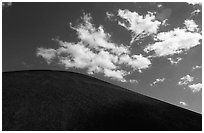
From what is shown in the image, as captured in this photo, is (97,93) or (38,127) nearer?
(38,127)

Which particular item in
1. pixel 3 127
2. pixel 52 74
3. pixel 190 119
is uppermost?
pixel 52 74

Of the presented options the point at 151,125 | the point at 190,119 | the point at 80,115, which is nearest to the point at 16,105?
the point at 80,115

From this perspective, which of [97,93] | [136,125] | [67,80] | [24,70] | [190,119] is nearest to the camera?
[136,125]

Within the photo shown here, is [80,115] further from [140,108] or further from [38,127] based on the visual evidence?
[140,108]

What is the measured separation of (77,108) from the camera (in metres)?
27.9

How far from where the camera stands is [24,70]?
41.1 meters

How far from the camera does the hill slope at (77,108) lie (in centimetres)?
2412

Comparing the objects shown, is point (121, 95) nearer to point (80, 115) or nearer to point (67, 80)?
point (67, 80)

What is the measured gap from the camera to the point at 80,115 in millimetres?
26266

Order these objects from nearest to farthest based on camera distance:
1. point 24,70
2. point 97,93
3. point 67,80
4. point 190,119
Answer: point 190,119, point 97,93, point 67,80, point 24,70

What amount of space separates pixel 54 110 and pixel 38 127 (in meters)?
3.82

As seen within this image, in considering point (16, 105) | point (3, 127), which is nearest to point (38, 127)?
point (3, 127)

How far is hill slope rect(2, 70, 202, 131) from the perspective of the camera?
24125mm

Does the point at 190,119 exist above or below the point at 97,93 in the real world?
below
